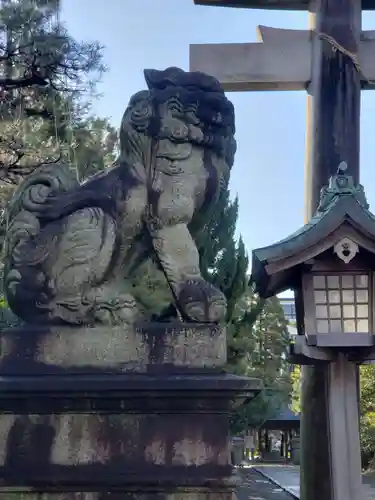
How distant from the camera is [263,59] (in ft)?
23.7

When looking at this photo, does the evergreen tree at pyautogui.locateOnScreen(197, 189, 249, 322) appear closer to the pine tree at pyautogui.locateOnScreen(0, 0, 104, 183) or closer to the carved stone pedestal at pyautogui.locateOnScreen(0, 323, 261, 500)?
the pine tree at pyautogui.locateOnScreen(0, 0, 104, 183)

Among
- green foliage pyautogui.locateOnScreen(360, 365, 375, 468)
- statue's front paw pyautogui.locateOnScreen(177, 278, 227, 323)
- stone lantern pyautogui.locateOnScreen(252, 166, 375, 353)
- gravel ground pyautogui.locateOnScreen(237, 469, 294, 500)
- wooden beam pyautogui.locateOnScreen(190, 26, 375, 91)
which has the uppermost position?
wooden beam pyautogui.locateOnScreen(190, 26, 375, 91)

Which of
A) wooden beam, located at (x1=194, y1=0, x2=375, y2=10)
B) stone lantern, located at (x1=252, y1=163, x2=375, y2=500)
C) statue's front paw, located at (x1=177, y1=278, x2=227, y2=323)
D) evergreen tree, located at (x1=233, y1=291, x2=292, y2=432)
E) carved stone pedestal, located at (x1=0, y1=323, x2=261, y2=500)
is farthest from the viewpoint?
evergreen tree, located at (x1=233, y1=291, x2=292, y2=432)

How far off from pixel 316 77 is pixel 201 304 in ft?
14.9

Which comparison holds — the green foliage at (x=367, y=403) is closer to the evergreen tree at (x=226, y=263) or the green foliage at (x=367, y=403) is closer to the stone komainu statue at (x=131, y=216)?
the evergreen tree at (x=226, y=263)

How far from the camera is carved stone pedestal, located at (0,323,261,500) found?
3.01m

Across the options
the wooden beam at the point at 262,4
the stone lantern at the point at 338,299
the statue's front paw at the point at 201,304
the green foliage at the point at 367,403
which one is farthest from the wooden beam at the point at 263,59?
the green foliage at the point at 367,403

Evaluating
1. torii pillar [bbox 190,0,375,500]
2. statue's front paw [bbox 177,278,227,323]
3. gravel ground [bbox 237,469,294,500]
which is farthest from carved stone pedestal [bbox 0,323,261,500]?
gravel ground [bbox 237,469,294,500]

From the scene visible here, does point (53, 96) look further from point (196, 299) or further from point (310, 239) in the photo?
point (196, 299)

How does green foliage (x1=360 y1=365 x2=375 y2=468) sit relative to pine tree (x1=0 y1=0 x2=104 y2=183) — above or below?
below

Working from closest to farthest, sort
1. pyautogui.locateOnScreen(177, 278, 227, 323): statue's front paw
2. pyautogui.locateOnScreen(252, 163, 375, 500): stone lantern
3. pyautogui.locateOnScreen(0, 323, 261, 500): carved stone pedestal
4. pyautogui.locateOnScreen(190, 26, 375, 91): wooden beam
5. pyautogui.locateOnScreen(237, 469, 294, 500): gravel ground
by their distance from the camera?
pyautogui.locateOnScreen(0, 323, 261, 500): carved stone pedestal, pyautogui.locateOnScreen(177, 278, 227, 323): statue's front paw, pyautogui.locateOnScreen(252, 163, 375, 500): stone lantern, pyautogui.locateOnScreen(190, 26, 375, 91): wooden beam, pyautogui.locateOnScreen(237, 469, 294, 500): gravel ground

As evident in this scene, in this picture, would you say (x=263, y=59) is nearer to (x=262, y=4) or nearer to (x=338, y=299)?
(x=262, y=4)

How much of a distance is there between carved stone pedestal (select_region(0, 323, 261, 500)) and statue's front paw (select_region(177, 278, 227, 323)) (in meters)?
0.16

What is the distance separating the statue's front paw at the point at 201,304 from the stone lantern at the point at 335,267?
6.34ft
